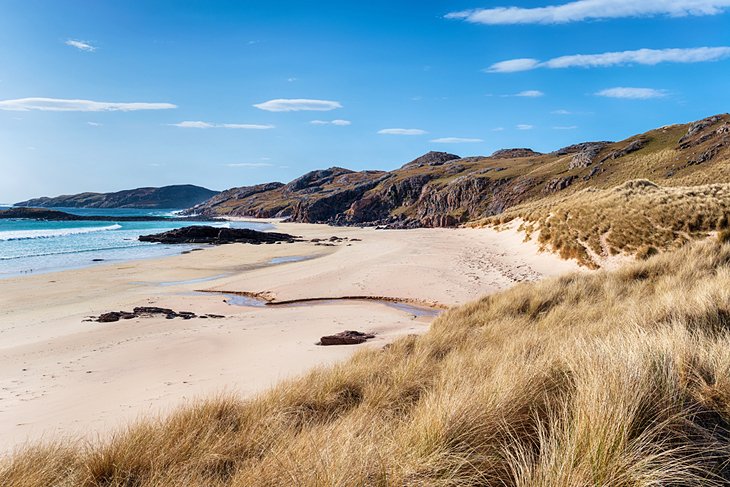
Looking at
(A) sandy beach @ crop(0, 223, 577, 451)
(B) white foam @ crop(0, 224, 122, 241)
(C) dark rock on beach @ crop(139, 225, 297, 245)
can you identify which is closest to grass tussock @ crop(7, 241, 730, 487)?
(A) sandy beach @ crop(0, 223, 577, 451)

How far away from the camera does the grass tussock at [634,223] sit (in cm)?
1955

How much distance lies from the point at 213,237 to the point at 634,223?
39.9 meters

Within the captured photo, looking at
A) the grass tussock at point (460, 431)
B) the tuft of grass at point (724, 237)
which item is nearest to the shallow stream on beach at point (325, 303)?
the grass tussock at point (460, 431)

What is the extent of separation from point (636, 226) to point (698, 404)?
809 inches

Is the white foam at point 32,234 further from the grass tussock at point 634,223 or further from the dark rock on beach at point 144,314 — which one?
the grass tussock at point 634,223

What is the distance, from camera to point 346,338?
9922 millimetres

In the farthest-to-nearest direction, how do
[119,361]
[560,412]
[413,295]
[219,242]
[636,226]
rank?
[219,242], [636,226], [413,295], [119,361], [560,412]

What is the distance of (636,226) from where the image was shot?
828 inches

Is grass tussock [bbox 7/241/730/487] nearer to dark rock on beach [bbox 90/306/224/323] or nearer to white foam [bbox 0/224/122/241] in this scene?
dark rock on beach [bbox 90/306/224/323]

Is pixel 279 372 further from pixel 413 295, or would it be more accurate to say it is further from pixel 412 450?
pixel 413 295

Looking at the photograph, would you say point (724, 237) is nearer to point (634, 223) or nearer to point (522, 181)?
point (634, 223)

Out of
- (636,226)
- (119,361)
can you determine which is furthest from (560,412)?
(636,226)

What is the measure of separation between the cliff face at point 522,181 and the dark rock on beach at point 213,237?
2754 cm

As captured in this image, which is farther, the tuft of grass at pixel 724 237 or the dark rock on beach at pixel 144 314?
the tuft of grass at pixel 724 237
